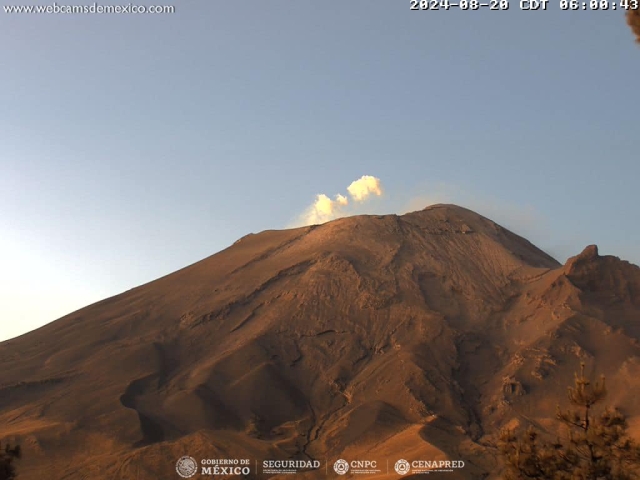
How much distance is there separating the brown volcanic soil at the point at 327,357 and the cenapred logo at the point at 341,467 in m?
0.98

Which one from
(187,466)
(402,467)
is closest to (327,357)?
(402,467)

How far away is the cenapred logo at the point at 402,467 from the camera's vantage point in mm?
42688

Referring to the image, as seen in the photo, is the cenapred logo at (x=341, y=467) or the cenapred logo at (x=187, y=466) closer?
the cenapred logo at (x=187, y=466)

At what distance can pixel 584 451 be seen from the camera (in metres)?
17.1

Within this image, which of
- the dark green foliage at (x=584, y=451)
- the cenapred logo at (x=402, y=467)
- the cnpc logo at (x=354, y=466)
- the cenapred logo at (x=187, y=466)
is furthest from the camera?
the cnpc logo at (x=354, y=466)

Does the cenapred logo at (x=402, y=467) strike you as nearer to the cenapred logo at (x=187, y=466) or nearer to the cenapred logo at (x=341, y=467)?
the cenapred logo at (x=341, y=467)

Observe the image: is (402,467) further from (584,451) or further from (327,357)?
(584,451)

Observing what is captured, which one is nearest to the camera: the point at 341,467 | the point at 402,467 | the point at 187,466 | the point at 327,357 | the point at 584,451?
the point at 584,451

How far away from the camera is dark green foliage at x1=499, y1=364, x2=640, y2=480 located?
16547mm

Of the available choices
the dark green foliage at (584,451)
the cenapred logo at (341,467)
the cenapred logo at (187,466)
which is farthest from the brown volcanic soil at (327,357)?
the dark green foliage at (584,451)

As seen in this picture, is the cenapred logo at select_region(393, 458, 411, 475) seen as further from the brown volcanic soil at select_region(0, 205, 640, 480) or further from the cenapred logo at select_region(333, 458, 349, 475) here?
the cenapred logo at select_region(333, 458, 349, 475)

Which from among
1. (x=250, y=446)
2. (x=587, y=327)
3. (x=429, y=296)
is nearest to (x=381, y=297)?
(x=429, y=296)

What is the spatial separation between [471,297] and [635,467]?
5206cm

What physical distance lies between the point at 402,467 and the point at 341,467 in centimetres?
490
